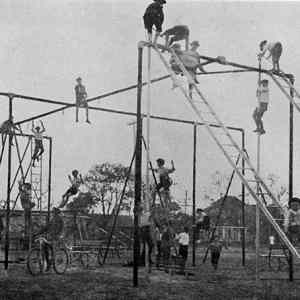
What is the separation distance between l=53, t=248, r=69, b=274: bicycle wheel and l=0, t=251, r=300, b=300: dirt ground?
0.19 m

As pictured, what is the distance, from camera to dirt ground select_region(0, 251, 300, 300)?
1116 centimetres

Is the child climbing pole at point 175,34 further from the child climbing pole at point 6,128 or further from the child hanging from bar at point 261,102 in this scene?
the child climbing pole at point 6,128

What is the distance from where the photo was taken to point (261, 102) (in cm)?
1556

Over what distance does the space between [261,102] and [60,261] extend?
6594 mm

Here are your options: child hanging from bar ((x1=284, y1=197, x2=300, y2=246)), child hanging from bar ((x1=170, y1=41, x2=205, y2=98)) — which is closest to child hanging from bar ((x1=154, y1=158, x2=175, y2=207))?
child hanging from bar ((x1=170, y1=41, x2=205, y2=98))

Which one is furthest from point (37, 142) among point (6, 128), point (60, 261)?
point (60, 261)

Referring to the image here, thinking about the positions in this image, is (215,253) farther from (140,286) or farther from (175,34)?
(175,34)

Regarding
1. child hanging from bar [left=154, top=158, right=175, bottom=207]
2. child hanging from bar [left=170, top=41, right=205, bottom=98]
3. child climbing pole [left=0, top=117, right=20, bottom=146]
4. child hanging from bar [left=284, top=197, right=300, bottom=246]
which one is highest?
child hanging from bar [left=170, top=41, right=205, bottom=98]

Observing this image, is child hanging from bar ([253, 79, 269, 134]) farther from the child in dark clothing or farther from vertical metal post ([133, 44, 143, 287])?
the child in dark clothing

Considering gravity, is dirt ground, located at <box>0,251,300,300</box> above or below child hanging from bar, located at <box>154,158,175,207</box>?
below

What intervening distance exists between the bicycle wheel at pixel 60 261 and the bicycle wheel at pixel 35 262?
342 mm

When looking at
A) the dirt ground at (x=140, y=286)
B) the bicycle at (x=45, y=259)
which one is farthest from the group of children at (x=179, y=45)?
the bicycle at (x=45, y=259)

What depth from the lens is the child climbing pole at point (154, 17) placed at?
13766 millimetres

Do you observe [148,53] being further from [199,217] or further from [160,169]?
[199,217]
